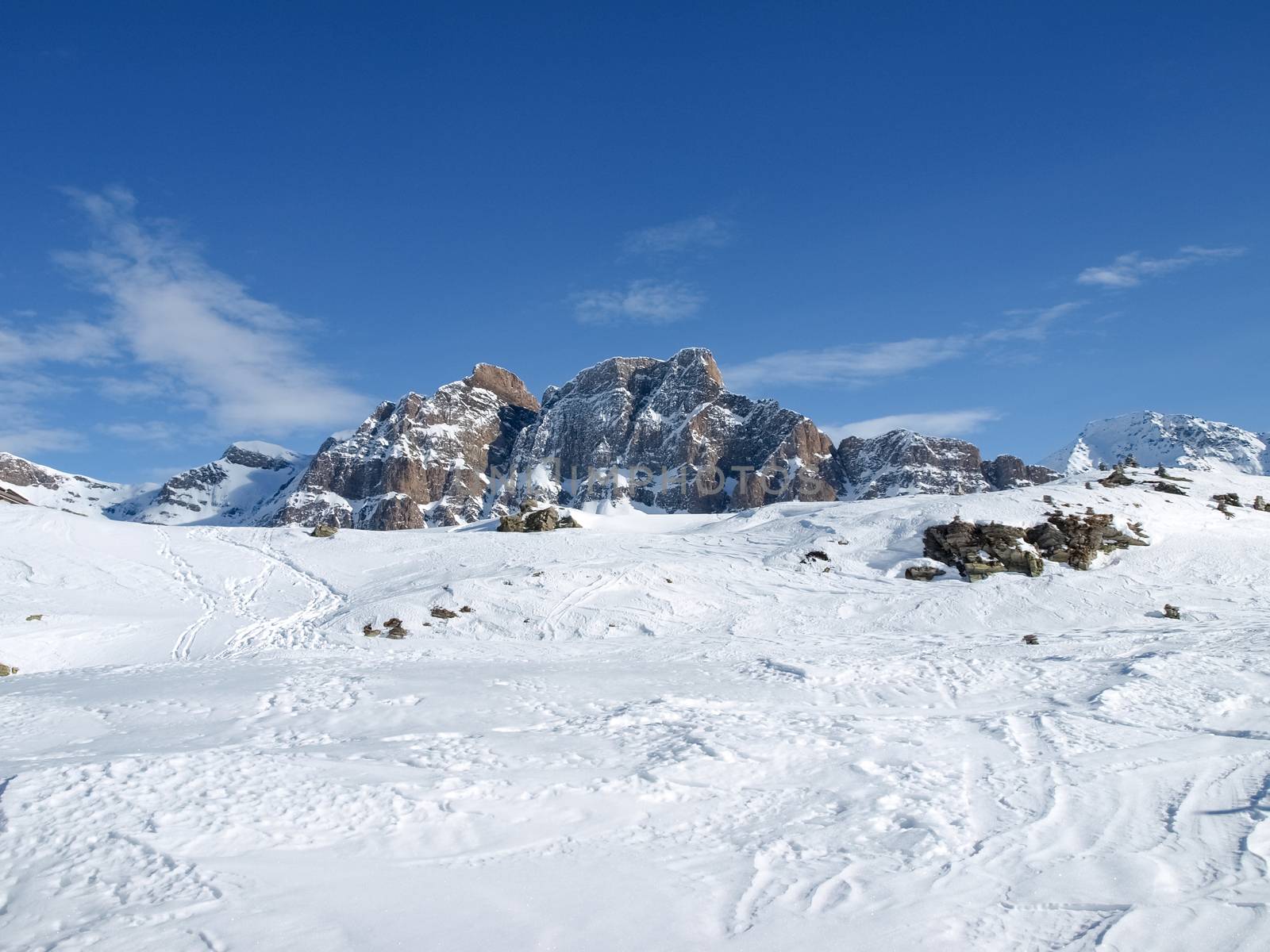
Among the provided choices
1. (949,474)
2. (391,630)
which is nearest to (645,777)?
(391,630)

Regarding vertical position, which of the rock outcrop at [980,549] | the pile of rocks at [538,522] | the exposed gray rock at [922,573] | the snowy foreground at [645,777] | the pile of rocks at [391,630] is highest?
the pile of rocks at [538,522]

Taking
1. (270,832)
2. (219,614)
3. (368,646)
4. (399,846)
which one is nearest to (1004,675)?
(399,846)

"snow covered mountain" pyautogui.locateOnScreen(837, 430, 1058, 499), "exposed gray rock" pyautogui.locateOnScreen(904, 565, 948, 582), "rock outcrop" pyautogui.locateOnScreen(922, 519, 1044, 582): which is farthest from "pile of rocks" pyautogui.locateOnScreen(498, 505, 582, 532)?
"snow covered mountain" pyautogui.locateOnScreen(837, 430, 1058, 499)

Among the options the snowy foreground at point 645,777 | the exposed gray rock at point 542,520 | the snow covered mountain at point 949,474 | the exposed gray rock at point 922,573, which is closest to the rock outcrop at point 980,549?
the exposed gray rock at point 922,573

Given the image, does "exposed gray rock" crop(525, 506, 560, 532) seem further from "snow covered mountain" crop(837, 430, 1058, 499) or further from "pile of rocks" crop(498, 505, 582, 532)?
"snow covered mountain" crop(837, 430, 1058, 499)

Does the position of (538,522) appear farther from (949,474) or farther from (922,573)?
(949,474)

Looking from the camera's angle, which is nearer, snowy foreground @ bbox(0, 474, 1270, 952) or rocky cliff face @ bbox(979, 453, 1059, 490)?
snowy foreground @ bbox(0, 474, 1270, 952)

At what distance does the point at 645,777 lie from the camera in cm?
912

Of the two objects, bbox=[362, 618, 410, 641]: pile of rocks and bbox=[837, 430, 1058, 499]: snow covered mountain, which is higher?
bbox=[837, 430, 1058, 499]: snow covered mountain

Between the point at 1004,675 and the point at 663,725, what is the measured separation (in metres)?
7.20

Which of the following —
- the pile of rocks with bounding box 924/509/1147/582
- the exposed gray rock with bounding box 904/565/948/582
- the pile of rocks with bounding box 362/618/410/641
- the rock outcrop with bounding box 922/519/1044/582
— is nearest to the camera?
the pile of rocks with bounding box 362/618/410/641

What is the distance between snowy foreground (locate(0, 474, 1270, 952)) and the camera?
5.96 meters

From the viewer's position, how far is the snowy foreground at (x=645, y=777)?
5961 mm

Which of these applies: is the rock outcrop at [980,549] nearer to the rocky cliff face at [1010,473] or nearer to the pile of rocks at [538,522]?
the pile of rocks at [538,522]
